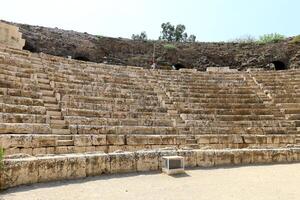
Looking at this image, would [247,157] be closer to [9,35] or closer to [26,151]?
[26,151]

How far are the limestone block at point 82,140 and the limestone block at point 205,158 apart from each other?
247 centimetres

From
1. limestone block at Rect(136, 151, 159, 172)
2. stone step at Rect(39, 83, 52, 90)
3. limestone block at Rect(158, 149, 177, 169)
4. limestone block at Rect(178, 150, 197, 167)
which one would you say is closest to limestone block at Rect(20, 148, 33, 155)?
limestone block at Rect(136, 151, 159, 172)

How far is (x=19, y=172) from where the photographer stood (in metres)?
5.46

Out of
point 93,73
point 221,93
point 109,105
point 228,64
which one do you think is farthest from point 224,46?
point 109,105

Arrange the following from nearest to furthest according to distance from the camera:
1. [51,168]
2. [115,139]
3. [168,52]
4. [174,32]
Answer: [51,168] → [115,139] → [168,52] → [174,32]

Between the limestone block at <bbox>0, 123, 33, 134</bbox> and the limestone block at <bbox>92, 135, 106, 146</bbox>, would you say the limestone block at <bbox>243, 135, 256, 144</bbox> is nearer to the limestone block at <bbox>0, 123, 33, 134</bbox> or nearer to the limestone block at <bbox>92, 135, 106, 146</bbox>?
the limestone block at <bbox>92, 135, 106, 146</bbox>

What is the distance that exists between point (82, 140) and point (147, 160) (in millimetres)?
1832

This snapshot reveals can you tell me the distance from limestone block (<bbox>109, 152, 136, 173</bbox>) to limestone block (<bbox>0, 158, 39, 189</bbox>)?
1.53 meters

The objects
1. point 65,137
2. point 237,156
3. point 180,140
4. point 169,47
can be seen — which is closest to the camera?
point 65,137

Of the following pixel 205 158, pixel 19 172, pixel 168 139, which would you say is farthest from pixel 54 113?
pixel 205 158

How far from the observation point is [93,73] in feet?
43.3

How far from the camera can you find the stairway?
8.16 meters

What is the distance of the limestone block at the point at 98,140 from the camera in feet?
27.7

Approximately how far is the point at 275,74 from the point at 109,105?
959 centimetres
